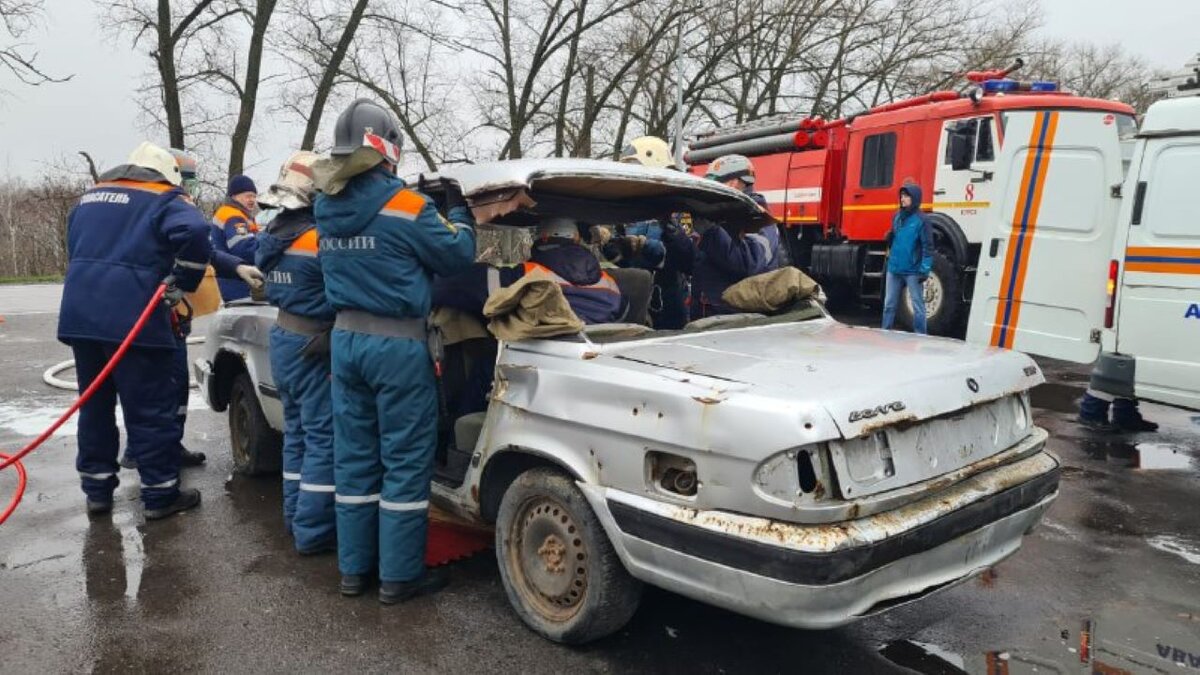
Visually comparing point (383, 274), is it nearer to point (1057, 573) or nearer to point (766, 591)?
point (766, 591)

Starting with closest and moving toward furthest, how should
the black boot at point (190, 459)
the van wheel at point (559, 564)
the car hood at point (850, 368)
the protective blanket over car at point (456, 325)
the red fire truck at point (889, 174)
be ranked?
the car hood at point (850, 368)
the van wheel at point (559, 564)
the protective blanket over car at point (456, 325)
the black boot at point (190, 459)
the red fire truck at point (889, 174)

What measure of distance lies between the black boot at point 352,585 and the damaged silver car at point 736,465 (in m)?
0.46

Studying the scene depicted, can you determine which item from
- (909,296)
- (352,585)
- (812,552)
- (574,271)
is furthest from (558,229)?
(909,296)

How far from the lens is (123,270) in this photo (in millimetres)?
4473

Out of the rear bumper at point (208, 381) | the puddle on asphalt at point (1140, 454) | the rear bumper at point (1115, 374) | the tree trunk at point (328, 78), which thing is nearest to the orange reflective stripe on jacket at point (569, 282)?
the rear bumper at point (208, 381)

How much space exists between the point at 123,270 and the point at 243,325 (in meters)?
0.78

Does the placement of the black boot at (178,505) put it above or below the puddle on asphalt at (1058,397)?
below

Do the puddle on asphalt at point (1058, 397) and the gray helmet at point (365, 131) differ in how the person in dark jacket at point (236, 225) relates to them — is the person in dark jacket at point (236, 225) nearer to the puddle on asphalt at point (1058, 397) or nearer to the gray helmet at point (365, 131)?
the gray helmet at point (365, 131)

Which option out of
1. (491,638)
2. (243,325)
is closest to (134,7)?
(243,325)

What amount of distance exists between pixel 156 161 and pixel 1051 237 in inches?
265

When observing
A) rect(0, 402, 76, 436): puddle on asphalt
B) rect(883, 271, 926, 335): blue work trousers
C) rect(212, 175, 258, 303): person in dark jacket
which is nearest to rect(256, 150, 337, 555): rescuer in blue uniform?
rect(212, 175, 258, 303): person in dark jacket

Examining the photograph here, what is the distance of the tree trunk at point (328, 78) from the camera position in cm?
1853

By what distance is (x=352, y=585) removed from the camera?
3.62m

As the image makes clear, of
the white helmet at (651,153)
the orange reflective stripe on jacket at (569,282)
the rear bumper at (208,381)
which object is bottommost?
the rear bumper at (208,381)
